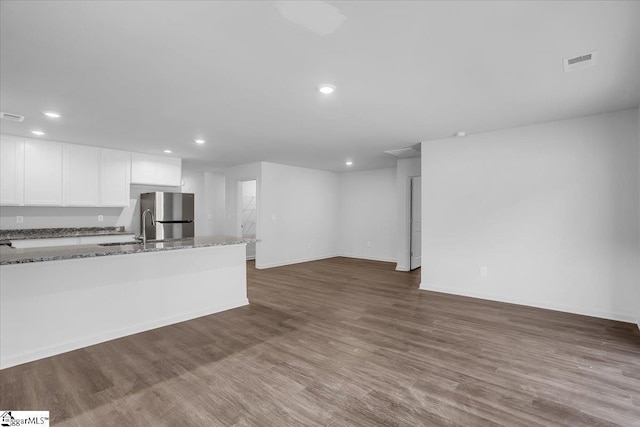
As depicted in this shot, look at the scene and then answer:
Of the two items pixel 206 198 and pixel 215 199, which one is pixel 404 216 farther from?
pixel 206 198

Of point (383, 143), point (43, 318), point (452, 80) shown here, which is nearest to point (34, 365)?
point (43, 318)

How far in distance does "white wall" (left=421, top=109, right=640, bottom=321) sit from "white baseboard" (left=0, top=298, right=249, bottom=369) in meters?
3.32

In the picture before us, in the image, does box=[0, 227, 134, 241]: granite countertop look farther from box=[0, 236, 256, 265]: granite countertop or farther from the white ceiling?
box=[0, 236, 256, 265]: granite countertop

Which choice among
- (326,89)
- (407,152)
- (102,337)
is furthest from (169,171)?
(407,152)

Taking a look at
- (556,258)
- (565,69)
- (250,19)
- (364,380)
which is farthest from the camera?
(556,258)

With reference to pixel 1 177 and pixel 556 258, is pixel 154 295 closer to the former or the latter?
pixel 1 177

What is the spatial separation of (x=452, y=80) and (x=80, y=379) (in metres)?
3.84

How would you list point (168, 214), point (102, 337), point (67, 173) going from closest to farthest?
point (102, 337)
point (67, 173)
point (168, 214)

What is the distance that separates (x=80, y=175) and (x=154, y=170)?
46.0 inches

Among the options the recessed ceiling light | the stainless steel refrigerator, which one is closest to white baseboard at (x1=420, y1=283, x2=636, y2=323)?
the recessed ceiling light

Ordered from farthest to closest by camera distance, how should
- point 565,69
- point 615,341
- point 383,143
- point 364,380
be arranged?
point 383,143 → point 615,341 → point 565,69 → point 364,380

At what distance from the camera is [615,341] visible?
2.96 metres

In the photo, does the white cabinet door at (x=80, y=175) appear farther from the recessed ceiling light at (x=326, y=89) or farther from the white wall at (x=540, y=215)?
the white wall at (x=540, y=215)

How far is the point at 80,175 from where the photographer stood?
5.02 metres
